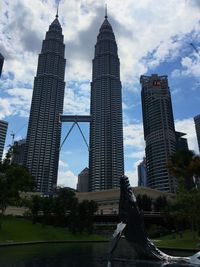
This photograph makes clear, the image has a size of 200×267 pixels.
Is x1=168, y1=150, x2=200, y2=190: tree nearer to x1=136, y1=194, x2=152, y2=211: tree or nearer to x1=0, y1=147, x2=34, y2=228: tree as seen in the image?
x1=0, y1=147, x2=34, y2=228: tree

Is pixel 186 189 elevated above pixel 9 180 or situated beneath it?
situated beneath

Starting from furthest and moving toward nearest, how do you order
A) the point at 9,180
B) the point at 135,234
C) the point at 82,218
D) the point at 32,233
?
the point at 82,218 < the point at 32,233 < the point at 9,180 < the point at 135,234

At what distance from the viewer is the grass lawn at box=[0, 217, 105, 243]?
6696cm

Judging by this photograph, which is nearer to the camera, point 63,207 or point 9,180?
point 9,180

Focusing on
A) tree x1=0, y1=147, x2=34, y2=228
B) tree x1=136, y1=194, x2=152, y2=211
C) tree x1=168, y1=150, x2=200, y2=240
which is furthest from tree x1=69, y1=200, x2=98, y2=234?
tree x1=136, y1=194, x2=152, y2=211

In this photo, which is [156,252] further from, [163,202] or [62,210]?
[163,202]

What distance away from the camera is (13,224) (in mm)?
78125

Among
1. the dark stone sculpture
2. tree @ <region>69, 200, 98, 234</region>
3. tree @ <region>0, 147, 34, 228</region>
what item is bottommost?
the dark stone sculpture

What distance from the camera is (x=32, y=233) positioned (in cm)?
7450

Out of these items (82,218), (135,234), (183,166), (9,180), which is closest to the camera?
(135,234)

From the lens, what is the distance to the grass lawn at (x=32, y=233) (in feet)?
220

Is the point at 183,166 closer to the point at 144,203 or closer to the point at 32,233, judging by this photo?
the point at 32,233

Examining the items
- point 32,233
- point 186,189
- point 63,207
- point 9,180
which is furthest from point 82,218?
point 186,189

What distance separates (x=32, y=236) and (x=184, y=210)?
37294 millimetres
